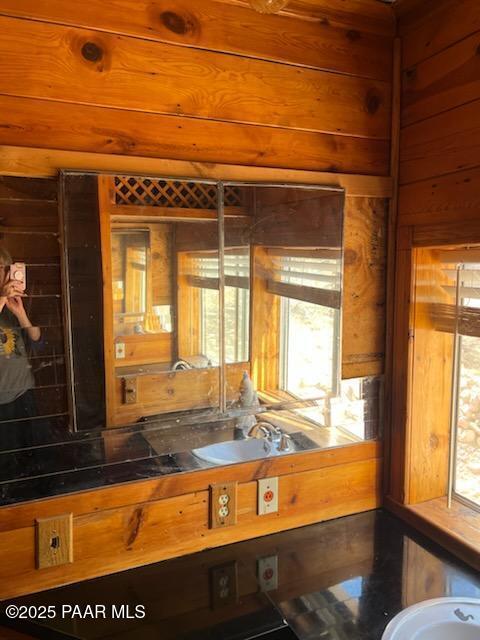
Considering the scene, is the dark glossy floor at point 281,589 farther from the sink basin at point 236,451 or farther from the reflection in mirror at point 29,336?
the reflection in mirror at point 29,336

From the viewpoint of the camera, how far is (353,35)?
1504 millimetres

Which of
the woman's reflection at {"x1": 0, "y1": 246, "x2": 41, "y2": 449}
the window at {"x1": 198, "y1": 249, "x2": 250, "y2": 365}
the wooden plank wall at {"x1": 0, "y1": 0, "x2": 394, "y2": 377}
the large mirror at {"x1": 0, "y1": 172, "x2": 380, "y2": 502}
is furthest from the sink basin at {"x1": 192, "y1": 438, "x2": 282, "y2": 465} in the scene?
the woman's reflection at {"x1": 0, "y1": 246, "x2": 41, "y2": 449}

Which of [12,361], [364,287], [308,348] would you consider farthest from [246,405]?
[12,361]

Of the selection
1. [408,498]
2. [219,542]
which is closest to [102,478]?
[219,542]

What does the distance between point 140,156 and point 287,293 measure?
22.3 inches

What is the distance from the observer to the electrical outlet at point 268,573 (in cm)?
131

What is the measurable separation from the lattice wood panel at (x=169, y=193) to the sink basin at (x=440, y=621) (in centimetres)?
108

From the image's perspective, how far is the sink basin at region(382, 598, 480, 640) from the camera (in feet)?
3.82

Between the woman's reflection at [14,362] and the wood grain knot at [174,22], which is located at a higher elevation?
the wood grain knot at [174,22]

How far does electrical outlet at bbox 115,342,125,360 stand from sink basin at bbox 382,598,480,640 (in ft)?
2.86

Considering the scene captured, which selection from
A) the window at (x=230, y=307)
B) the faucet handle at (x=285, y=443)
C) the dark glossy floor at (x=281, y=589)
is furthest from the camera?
the faucet handle at (x=285, y=443)

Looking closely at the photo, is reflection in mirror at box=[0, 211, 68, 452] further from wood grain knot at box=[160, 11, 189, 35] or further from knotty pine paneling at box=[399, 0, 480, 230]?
knotty pine paneling at box=[399, 0, 480, 230]

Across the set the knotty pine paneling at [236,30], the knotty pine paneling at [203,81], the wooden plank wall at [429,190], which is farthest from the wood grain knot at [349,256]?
the knotty pine paneling at [236,30]

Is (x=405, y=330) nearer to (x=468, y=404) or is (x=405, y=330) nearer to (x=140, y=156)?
(x=468, y=404)
